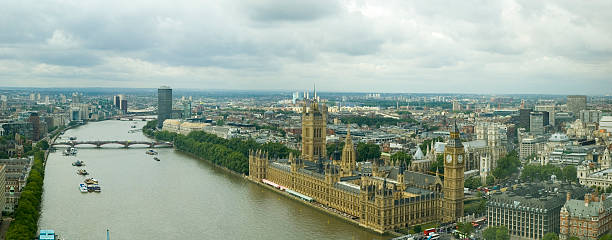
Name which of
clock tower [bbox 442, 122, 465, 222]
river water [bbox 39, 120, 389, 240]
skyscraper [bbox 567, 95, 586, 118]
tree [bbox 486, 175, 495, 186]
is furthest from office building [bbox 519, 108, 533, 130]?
clock tower [bbox 442, 122, 465, 222]

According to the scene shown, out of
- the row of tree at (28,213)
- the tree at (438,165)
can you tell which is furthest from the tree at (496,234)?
the row of tree at (28,213)

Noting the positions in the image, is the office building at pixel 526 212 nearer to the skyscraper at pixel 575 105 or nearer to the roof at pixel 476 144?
the roof at pixel 476 144

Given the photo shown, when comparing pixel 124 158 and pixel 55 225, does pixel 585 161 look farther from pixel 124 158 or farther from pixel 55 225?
pixel 124 158

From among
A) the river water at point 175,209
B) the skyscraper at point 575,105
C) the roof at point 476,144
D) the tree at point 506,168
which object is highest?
the skyscraper at point 575,105

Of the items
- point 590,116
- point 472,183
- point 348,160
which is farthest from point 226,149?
point 590,116

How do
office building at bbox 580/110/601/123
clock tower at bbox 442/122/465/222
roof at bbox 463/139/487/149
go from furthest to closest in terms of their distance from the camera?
office building at bbox 580/110/601/123, roof at bbox 463/139/487/149, clock tower at bbox 442/122/465/222

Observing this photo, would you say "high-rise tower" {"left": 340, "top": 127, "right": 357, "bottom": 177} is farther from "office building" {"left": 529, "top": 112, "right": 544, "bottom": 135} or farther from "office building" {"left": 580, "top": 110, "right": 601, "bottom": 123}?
"office building" {"left": 580, "top": 110, "right": 601, "bottom": 123}

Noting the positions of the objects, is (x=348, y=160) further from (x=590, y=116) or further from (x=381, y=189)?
(x=590, y=116)
